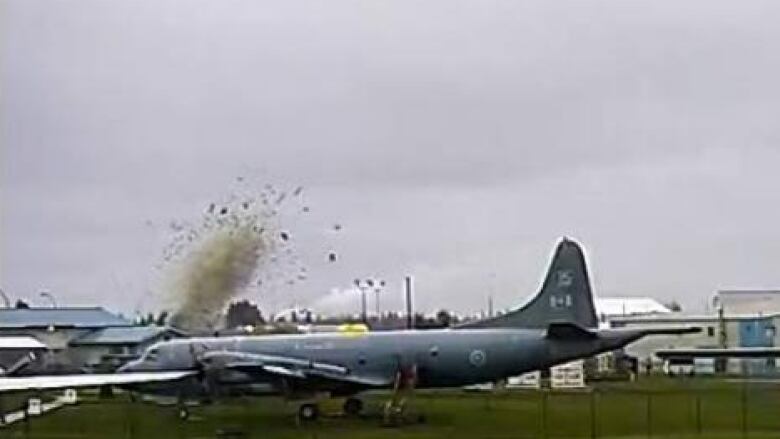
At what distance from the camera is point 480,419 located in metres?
55.6

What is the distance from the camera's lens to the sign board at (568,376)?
86000 mm

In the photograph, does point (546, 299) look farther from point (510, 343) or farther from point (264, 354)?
point (264, 354)

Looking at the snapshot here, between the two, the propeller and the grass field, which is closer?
the grass field

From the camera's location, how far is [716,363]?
10788 cm

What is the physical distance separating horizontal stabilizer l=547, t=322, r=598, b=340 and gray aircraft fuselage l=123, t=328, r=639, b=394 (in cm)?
15

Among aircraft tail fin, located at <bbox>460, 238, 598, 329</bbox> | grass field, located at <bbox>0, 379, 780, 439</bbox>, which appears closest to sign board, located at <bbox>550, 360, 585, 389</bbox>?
grass field, located at <bbox>0, 379, 780, 439</bbox>

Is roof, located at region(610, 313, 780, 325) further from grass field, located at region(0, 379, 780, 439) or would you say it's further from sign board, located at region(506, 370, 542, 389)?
grass field, located at region(0, 379, 780, 439)

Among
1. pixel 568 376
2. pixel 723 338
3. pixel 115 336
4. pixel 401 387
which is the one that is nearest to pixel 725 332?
pixel 723 338

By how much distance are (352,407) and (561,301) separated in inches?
344

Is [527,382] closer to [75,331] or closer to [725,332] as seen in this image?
[725,332]

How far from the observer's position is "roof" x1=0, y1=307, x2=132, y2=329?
427 ft

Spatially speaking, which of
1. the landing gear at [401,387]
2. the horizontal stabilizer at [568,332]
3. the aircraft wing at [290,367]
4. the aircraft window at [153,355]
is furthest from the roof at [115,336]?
the horizontal stabilizer at [568,332]

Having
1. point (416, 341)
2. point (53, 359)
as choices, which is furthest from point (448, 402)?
point (53, 359)

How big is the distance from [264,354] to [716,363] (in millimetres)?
53535
